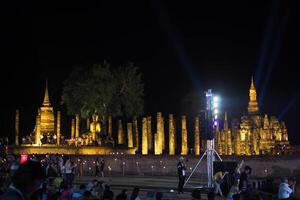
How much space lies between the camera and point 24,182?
14.7 feet

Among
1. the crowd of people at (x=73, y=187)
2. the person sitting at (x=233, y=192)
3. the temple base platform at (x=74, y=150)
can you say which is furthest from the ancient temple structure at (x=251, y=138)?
the person sitting at (x=233, y=192)

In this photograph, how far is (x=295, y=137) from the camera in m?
78.3

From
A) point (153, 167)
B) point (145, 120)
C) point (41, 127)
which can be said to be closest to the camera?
point (153, 167)

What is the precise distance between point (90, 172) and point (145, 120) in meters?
14.8

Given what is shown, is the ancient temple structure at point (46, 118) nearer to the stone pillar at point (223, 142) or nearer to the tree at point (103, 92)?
the tree at point (103, 92)

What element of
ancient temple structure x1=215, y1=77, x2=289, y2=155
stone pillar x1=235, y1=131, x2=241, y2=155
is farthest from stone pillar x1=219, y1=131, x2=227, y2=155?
stone pillar x1=235, y1=131, x2=241, y2=155

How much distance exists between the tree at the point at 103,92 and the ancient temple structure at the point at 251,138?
34.7 feet

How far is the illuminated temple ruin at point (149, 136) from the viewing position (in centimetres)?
5491

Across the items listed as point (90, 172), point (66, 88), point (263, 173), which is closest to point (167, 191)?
point (263, 173)

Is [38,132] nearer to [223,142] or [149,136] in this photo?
[149,136]

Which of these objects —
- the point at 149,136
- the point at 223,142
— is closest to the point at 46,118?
the point at 149,136

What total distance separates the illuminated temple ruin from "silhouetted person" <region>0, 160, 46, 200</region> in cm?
4316

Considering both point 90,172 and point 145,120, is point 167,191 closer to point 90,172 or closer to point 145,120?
point 90,172

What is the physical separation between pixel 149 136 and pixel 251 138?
16.7m
